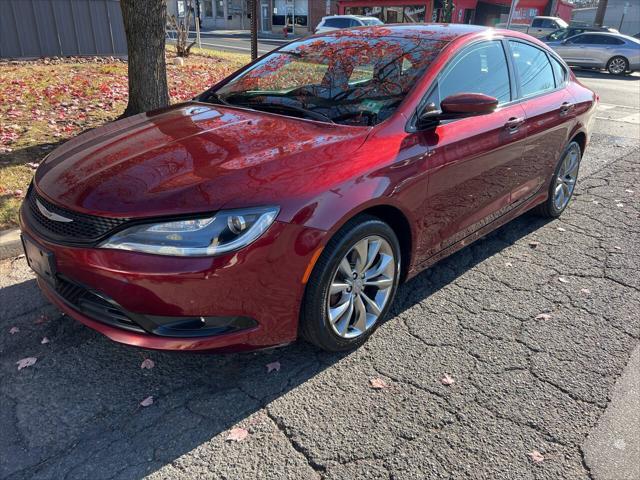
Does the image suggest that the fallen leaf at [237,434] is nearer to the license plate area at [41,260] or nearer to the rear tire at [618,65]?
the license plate area at [41,260]

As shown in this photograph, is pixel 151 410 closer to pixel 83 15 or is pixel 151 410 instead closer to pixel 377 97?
pixel 377 97

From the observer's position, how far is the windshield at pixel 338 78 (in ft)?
10.1

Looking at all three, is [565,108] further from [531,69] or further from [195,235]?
[195,235]

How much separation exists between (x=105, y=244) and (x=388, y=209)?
148cm

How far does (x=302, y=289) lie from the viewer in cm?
247

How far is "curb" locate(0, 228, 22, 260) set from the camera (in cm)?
379

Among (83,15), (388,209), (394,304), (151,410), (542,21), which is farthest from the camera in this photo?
(542,21)

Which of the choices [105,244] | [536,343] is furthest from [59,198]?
[536,343]

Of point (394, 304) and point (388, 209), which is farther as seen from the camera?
point (394, 304)

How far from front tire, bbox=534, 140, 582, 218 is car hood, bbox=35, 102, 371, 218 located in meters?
2.66

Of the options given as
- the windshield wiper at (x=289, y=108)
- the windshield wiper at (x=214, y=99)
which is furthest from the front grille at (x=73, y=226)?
the windshield wiper at (x=214, y=99)

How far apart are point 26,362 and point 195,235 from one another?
1.34 m

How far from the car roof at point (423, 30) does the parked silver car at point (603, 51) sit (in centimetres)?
1773

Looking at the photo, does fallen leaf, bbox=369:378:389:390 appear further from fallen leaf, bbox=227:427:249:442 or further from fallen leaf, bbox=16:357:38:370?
fallen leaf, bbox=16:357:38:370
